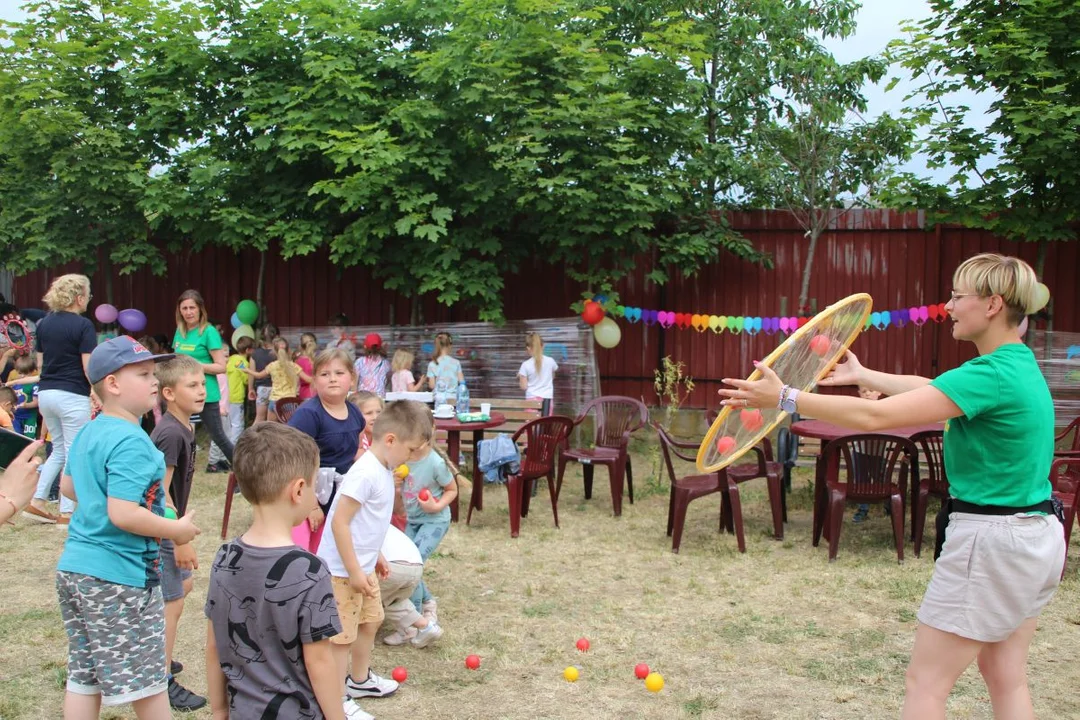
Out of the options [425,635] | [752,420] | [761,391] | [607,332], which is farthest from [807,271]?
[761,391]

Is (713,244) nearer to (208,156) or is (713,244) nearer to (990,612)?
(208,156)

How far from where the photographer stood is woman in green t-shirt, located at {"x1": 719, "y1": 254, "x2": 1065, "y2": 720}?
2684 millimetres

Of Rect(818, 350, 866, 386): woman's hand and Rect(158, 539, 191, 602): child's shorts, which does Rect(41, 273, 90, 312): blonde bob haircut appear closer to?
Rect(158, 539, 191, 602): child's shorts

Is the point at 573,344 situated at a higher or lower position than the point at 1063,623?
higher

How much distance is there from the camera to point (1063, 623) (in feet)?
16.6

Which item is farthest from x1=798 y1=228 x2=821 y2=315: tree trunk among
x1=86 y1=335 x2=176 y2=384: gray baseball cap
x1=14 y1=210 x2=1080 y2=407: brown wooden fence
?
x1=86 y1=335 x2=176 y2=384: gray baseball cap

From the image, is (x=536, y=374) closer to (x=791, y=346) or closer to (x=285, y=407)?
(x=285, y=407)

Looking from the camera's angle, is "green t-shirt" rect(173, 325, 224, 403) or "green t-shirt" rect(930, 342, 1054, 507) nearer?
"green t-shirt" rect(930, 342, 1054, 507)

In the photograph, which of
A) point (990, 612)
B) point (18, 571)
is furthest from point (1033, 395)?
point (18, 571)

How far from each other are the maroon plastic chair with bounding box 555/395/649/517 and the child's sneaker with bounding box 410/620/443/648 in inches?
114

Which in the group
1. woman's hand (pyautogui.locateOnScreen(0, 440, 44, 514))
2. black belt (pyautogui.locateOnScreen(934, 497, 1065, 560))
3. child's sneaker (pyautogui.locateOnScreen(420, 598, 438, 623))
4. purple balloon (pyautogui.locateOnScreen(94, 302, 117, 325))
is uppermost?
purple balloon (pyautogui.locateOnScreen(94, 302, 117, 325))

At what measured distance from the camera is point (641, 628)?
5.04 metres

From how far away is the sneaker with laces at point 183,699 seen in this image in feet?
13.0

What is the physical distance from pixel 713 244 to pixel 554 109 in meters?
2.45
